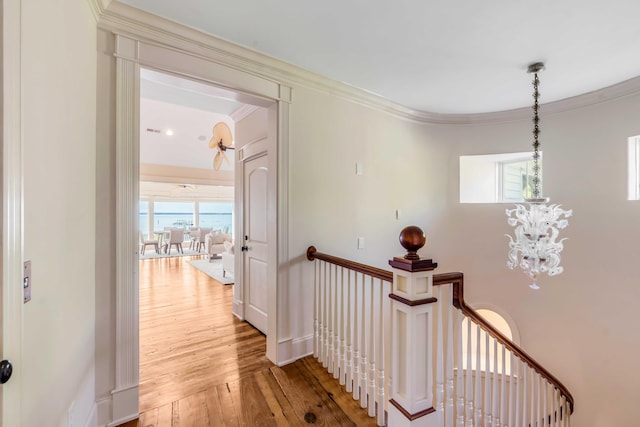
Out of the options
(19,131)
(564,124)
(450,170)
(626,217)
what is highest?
(564,124)

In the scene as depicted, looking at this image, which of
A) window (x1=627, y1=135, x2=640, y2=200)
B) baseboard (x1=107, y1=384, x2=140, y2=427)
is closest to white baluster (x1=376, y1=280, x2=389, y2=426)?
baseboard (x1=107, y1=384, x2=140, y2=427)

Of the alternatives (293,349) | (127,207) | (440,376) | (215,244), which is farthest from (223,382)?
(215,244)

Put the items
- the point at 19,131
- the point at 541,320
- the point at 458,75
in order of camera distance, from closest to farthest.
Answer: the point at 19,131, the point at 458,75, the point at 541,320

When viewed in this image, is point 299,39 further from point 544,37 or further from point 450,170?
point 450,170

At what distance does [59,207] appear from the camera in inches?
47.2

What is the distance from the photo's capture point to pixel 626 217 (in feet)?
9.63

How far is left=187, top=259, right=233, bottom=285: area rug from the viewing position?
524 centimetres

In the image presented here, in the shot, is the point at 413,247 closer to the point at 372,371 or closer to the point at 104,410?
the point at 372,371

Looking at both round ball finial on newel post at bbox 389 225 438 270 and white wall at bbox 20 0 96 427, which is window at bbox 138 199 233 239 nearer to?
white wall at bbox 20 0 96 427

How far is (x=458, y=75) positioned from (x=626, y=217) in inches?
96.4

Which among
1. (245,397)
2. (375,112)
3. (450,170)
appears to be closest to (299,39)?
(375,112)

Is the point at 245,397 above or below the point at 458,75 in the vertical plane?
below

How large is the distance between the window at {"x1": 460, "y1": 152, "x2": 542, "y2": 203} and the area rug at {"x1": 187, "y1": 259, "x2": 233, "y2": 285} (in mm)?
4407

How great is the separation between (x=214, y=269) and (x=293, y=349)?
14.7 feet
